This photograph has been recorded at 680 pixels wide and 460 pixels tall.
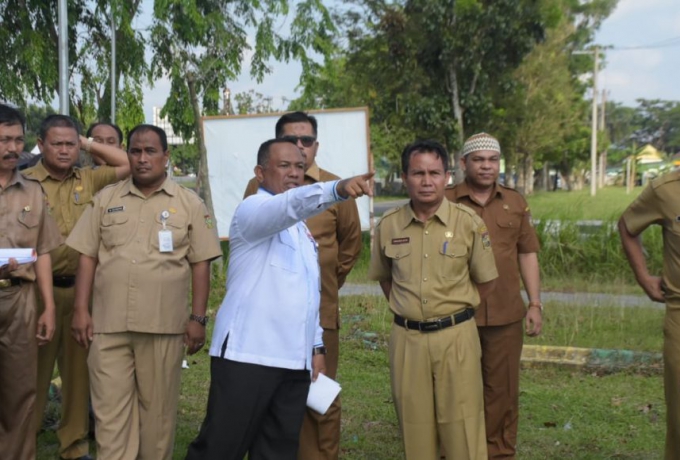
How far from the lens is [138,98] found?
12875 mm

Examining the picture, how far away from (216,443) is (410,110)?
1757 centimetres

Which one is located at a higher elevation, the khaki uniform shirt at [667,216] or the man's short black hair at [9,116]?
the man's short black hair at [9,116]

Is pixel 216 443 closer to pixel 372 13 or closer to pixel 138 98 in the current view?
pixel 138 98

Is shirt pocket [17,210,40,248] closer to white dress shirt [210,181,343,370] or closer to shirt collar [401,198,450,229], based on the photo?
white dress shirt [210,181,343,370]

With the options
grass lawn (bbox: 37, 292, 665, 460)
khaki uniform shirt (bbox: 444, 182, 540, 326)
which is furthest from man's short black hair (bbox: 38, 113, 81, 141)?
khaki uniform shirt (bbox: 444, 182, 540, 326)

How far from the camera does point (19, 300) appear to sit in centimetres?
401

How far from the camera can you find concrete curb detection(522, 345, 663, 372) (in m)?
6.83

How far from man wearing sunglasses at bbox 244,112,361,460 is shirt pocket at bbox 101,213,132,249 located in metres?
0.77

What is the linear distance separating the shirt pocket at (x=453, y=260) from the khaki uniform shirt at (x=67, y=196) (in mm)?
2146

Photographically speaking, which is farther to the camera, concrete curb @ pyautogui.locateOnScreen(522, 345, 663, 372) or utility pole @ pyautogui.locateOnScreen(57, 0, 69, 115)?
utility pole @ pyautogui.locateOnScreen(57, 0, 69, 115)

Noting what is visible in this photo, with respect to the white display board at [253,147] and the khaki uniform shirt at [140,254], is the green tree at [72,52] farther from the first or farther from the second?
the khaki uniform shirt at [140,254]

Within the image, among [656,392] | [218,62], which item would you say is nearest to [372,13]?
[218,62]

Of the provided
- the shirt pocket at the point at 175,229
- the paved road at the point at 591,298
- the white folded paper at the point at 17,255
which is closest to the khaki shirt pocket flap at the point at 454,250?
the shirt pocket at the point at 175,229

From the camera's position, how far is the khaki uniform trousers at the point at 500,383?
4586mm
